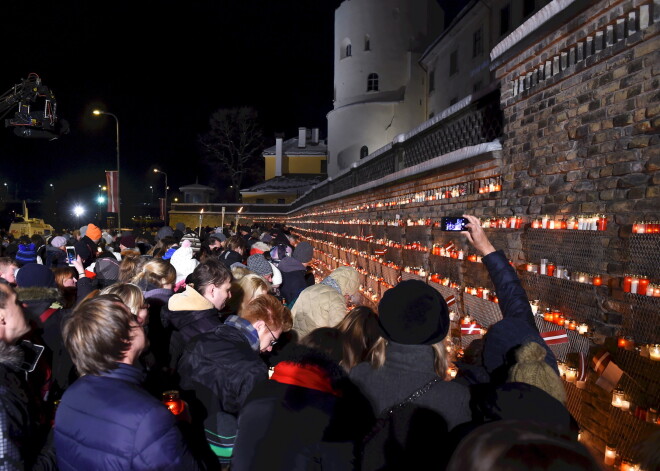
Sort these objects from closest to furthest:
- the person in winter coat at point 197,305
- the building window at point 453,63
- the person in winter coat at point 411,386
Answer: the person in winter coat at point 411,386
the person in winter coat at point 197,305
the building window at point 453,63

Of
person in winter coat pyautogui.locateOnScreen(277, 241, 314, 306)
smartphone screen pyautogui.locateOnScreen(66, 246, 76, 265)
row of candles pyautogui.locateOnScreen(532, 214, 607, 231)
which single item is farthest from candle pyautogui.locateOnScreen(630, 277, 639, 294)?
smartphone screen pyautogui.locateOnScreen(66, 246, 76, 265)

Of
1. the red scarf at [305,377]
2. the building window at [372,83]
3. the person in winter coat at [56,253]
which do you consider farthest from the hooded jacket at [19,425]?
the building window at [372,83]

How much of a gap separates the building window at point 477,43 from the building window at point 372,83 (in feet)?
41.3

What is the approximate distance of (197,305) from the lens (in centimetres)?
464

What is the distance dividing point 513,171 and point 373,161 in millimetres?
6966

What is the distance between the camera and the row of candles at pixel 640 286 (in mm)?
3457

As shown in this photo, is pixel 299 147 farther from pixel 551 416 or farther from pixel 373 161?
pixel 551 416

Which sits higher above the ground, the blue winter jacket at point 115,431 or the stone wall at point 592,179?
the stone wall at point 592,179

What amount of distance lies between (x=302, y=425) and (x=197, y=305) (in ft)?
7.54

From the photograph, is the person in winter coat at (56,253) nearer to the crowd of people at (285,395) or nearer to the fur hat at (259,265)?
the fur hat at (259,265)

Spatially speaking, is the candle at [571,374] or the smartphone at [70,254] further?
the smartphone at [70,254]

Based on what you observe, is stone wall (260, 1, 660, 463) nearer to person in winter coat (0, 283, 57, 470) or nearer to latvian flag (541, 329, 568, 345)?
latvian flag (541, 329, 568, 345)

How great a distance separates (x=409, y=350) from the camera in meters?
2.50

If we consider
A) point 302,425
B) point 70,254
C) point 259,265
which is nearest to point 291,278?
point 259,265
